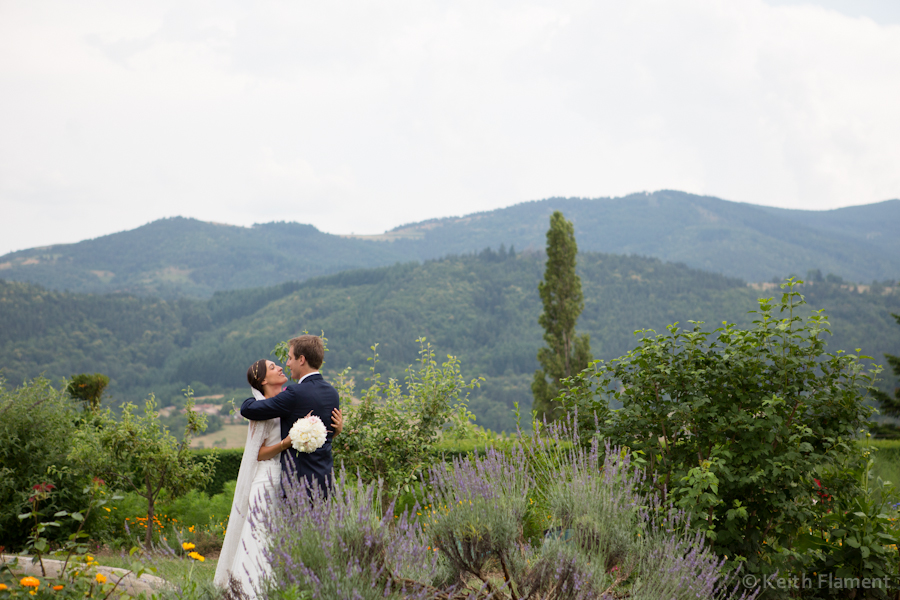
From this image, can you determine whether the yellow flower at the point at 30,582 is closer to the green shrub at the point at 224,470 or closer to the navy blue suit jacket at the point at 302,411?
the navy blue suit jacket at the point at 302,411

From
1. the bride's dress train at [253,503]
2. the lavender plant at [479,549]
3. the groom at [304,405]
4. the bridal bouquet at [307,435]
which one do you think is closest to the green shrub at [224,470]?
the bride's dress train at [253,503]

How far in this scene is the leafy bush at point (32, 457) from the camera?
21.7 feet

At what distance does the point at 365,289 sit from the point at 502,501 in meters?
104

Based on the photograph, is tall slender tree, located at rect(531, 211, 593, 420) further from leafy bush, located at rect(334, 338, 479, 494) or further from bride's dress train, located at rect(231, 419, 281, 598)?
bride's dress train, located at rect(231, 419, 281, 598)

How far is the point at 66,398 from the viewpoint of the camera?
769cm

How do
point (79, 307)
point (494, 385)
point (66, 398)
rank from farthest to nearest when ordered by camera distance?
1. point (79, 307)
2. point (494, 385)
3. point (66, 398)

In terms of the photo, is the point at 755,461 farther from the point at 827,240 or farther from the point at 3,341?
the point at 827,240

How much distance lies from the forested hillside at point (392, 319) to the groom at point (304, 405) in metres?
57.5

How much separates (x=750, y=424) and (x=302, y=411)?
2834 millimetres

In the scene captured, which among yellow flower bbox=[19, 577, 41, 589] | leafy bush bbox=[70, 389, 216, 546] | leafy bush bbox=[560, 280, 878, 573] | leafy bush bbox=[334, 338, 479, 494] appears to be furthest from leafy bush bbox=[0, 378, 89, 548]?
leafy bush bbox=[560, 280, 878, 573]

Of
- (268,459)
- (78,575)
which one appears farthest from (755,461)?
(78,575)

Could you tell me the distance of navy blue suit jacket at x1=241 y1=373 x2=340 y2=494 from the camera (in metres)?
3.55

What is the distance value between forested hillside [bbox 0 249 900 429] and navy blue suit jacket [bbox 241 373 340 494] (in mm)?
57542

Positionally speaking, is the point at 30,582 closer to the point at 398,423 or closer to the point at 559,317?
the point at 398,423
